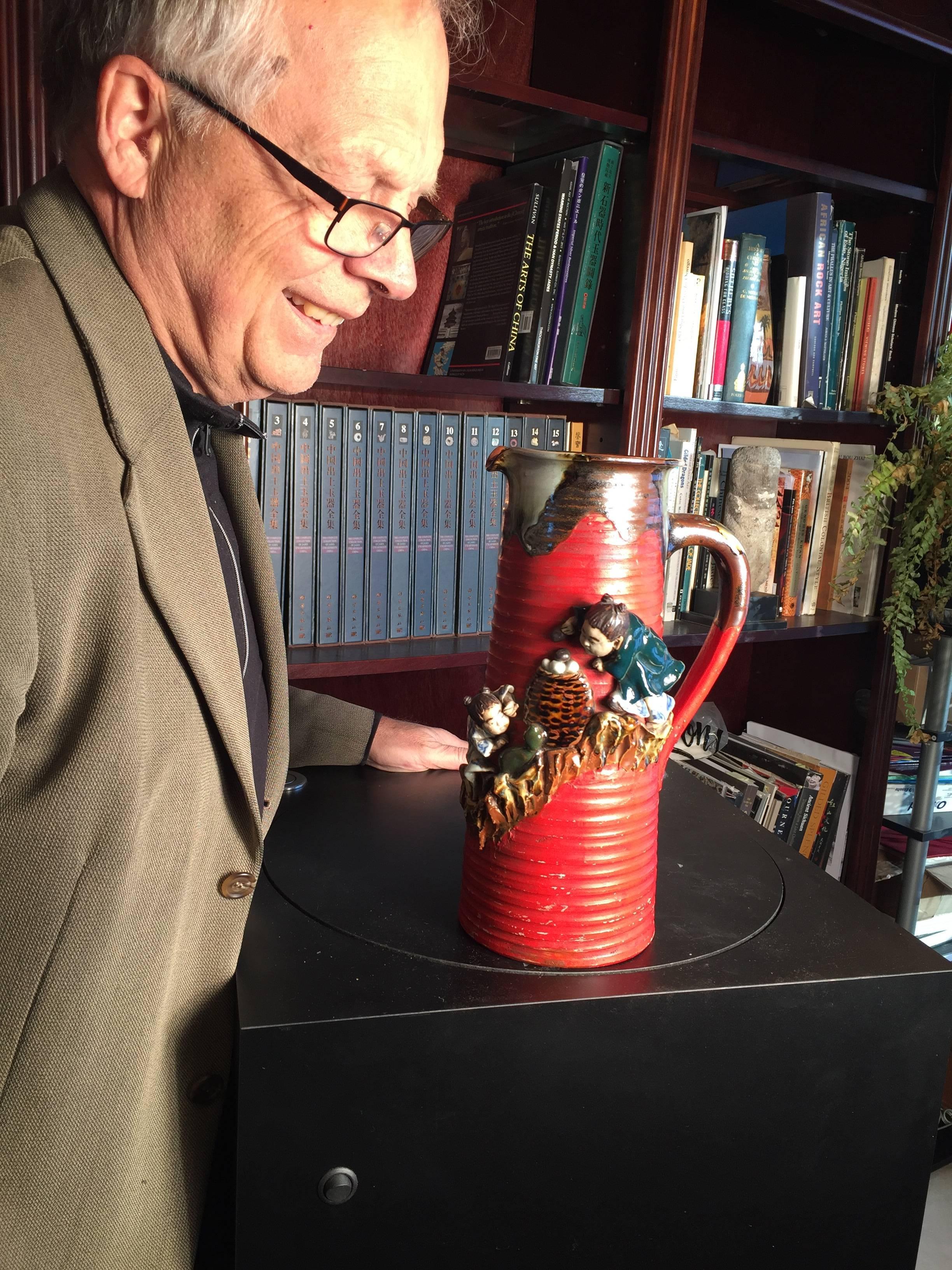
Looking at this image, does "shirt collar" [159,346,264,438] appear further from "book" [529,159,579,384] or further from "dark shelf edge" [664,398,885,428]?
"dark shelf edge" [664,398,885,428]

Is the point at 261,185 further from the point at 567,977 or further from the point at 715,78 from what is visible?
the point at 715,78

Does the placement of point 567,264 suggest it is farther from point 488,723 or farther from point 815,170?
point 488,723

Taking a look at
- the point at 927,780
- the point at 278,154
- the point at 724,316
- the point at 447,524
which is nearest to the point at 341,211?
the point at 278,154

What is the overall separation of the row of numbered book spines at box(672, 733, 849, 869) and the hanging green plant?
204 mm

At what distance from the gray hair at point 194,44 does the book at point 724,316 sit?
1236mm

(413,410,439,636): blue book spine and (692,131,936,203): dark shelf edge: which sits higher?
(692,131,936,203): dark shelf edge

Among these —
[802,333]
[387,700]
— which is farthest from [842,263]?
[387,700]

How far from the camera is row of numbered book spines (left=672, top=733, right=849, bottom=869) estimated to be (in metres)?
2.08

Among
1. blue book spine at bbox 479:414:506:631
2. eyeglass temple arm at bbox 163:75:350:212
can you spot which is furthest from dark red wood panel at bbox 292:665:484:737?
eyeglass temple arm at bbox 163:75:350:212

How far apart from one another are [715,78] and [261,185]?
62.5 inches

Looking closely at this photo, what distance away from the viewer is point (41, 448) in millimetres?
638

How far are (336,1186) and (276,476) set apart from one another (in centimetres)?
101

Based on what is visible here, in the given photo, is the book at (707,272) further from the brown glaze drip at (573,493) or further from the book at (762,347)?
the brown glaze drip at (573,493)

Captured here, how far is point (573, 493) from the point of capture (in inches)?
28.7
